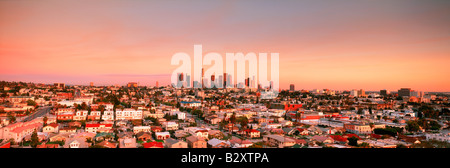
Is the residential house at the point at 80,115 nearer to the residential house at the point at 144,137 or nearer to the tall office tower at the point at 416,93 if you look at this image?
the residential house at the point at 144,137

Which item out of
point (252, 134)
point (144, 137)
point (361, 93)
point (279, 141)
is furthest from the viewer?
point (361, 93)

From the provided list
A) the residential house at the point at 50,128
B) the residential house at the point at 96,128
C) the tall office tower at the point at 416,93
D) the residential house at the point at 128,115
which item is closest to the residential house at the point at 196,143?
the residential house at the point at 96,128

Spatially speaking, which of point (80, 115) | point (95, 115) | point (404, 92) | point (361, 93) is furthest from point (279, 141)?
point (361, 93)

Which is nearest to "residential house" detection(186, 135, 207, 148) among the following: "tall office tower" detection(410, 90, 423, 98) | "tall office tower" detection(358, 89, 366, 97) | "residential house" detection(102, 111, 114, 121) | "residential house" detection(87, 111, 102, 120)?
"residential house" detection(102, 111, 114, 121)

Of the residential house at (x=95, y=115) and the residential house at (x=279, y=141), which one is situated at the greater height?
the residential house at (x=95, y=115)

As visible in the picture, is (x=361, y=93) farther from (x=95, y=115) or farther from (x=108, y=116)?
(x=95, y=115)

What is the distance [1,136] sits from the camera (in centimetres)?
526

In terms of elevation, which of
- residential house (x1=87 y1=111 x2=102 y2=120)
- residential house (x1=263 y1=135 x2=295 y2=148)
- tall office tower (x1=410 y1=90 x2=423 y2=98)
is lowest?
residential house (x1=263 y1=135 x2=295 y2=148)

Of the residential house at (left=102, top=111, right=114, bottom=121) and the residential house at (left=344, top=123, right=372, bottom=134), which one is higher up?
the residential house at (left=102, top=111, right=114, bottom=121)

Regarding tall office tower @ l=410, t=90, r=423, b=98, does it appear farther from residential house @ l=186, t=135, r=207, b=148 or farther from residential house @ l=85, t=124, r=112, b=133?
residential house @ l=85, t=124, r=112, b=133

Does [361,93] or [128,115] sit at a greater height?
[361,93]
